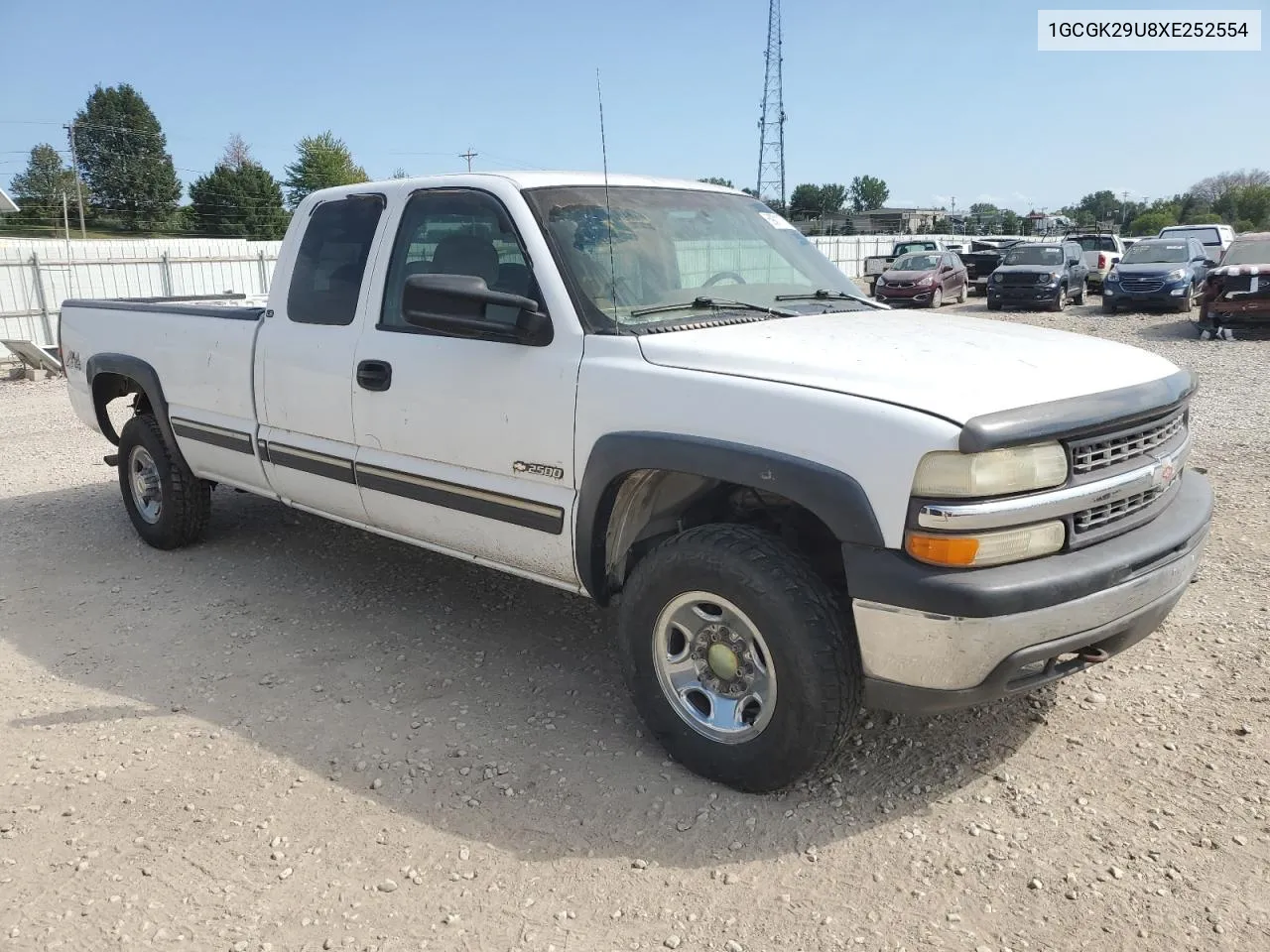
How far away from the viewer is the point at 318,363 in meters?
4.33

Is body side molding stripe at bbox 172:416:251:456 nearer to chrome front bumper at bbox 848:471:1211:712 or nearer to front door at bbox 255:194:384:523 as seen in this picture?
front door at bbox 255:194:384:523

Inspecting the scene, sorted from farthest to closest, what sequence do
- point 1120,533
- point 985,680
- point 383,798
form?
point 383,798, point 1120,533, point 985,680

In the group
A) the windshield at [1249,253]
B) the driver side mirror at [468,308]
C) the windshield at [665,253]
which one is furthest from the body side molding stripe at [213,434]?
the windshield at [1249,253]

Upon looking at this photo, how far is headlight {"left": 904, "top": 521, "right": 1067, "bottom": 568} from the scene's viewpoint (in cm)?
262

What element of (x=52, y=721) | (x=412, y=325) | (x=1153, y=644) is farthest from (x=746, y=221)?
(x=52, y=721)

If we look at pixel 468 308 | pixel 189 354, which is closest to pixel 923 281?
pixel 189 354

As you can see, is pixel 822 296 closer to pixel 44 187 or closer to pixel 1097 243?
pixel 1097 243

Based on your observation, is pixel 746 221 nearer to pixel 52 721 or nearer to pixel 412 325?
pixel 412 325

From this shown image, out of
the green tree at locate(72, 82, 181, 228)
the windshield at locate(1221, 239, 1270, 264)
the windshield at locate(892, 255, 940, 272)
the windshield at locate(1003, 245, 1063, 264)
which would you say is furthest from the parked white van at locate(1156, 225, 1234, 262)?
the green tree at locate(72, 82, 181, 228)

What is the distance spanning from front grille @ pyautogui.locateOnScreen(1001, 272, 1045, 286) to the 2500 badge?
20.5 meters

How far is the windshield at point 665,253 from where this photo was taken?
3553 mm

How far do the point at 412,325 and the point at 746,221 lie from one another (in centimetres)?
154

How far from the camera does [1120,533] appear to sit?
292 cm

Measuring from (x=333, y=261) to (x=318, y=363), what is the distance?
0.49 metres
